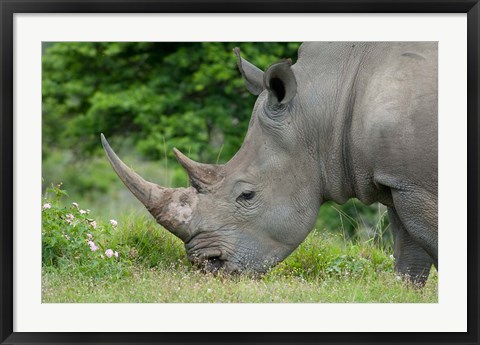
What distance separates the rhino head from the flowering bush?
65 cm

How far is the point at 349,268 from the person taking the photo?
9.12m

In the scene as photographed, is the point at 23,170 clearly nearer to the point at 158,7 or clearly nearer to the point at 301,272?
the point at 158,7

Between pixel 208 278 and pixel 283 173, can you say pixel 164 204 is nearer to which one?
pixel 208 278

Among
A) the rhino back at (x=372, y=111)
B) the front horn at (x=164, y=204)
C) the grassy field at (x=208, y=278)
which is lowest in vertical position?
the grassy field at (x=208, y=278)

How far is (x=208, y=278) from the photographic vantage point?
8.13m

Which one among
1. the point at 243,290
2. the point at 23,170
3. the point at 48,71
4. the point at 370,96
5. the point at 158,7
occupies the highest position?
the point at 48,71

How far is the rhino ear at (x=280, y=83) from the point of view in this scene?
798 cm

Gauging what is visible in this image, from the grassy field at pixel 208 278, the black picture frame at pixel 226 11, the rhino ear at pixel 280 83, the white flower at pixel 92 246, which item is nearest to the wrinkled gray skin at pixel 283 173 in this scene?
the rhino ear at pixel 280 83

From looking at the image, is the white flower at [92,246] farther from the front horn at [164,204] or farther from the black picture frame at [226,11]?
the black picture frame at [226,11]

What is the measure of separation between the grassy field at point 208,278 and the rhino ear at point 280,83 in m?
1.45

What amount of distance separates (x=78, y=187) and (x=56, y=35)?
12.4 meters

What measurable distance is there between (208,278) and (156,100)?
8842 mm

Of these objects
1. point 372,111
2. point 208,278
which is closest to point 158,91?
point 208,278

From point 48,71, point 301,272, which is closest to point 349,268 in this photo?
point 301,272
